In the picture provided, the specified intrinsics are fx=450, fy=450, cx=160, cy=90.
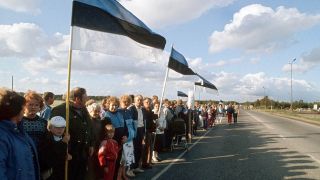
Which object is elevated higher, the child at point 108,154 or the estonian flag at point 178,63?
the estonian flag at point 178,63

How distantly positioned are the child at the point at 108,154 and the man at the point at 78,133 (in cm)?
122

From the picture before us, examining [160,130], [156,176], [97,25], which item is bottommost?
[156,176]

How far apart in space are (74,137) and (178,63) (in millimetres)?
8007

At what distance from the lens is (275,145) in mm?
17516

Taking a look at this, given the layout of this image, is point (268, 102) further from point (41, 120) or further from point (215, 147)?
point (41, 120)

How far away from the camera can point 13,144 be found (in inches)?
157

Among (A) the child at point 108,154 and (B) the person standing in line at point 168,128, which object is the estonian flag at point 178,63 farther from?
(A) the child at point 108,154

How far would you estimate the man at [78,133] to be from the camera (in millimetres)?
6383

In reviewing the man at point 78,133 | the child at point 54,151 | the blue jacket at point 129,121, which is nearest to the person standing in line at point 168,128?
the blue jacket at point 129,121

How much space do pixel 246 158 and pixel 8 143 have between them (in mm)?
10362

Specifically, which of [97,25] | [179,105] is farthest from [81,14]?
[179,105]

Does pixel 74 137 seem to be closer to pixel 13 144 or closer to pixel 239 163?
pixel 13 144

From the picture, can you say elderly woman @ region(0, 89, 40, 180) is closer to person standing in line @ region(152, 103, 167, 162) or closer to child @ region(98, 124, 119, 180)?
child @ region(98, 124, 119, 180)

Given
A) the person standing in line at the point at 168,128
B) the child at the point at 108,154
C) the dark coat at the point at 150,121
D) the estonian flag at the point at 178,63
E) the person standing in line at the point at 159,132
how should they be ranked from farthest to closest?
the person standing in line at the point at 168,128 → the person standing in line at the point at 159,132 → the estonian flag at the point at 178,63 → the dark coat at the point at 150,121 → the child at the point at 108,154
